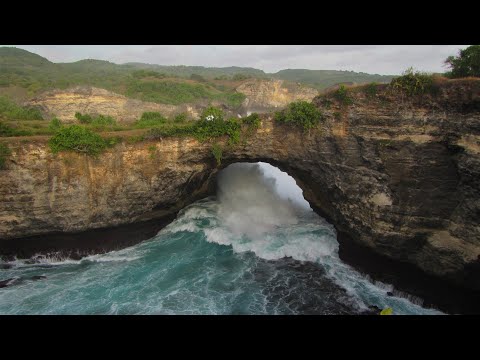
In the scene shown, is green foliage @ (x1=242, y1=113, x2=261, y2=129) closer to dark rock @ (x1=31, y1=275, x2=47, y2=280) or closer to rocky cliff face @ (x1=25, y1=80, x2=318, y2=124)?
dark rock @ (x1=31, y1=275, x2=47, y2=280)

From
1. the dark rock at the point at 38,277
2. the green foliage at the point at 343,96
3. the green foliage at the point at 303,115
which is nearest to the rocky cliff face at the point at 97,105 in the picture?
the dark rock at the point at 38,277

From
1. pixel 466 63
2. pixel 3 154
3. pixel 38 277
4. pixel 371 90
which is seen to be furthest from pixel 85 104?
pixel 466 63

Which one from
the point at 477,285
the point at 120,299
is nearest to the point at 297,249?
the point at 477,285

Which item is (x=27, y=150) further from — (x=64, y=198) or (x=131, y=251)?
(x=131, y=251)

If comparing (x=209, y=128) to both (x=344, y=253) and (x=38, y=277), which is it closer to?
(x=344, y=253)

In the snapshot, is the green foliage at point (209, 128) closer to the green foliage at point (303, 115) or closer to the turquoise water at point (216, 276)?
the green foliage at point (303, 115)
